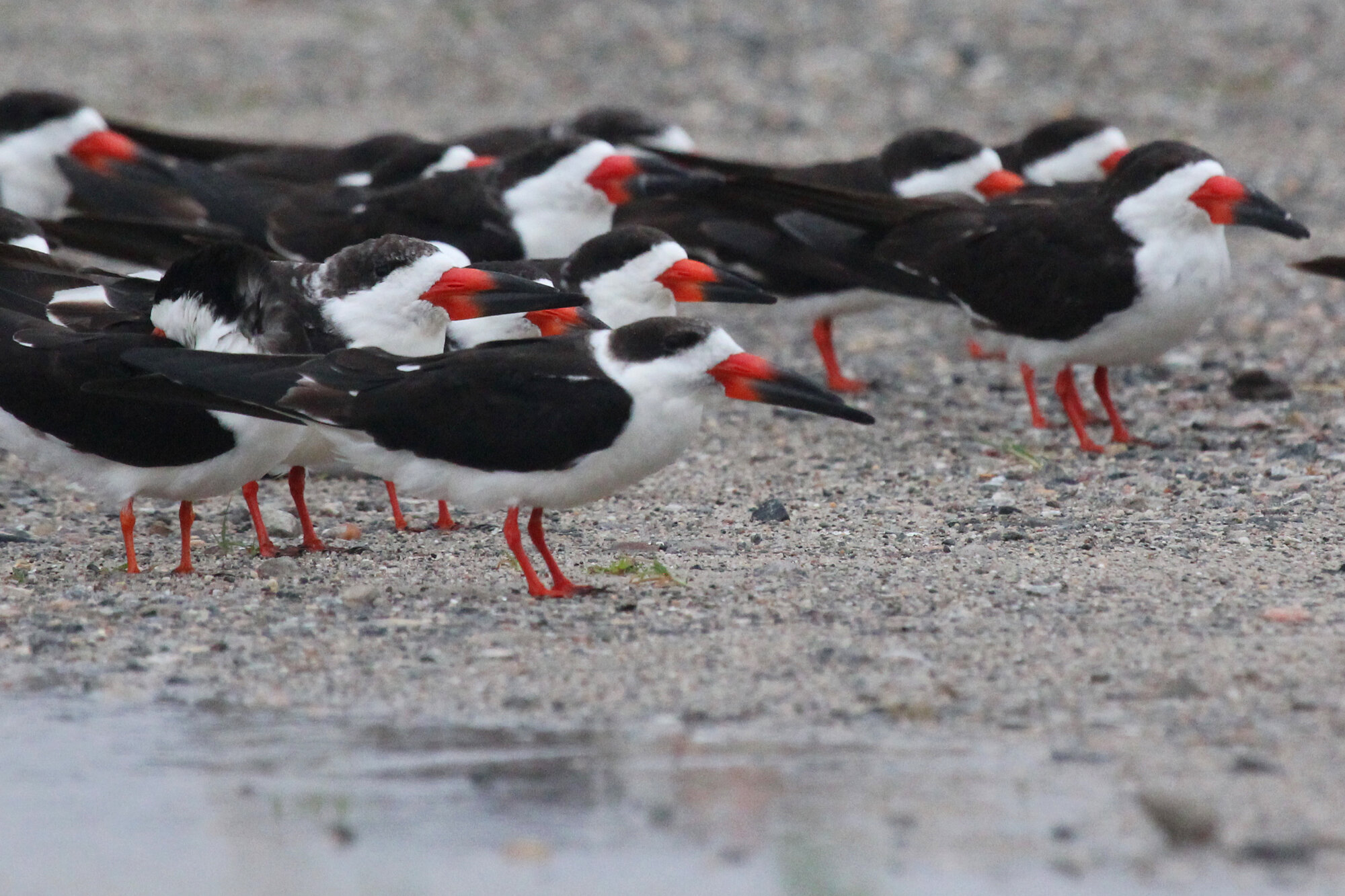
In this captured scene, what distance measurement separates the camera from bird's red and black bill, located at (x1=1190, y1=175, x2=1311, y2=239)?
650cm

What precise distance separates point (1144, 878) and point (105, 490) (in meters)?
3.37

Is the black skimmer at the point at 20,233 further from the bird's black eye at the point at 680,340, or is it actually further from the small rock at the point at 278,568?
the bird's black eye at the point at 680,340

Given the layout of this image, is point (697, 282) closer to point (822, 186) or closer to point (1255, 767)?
point (822, 186)

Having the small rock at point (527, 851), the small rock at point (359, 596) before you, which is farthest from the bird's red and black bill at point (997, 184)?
the small rock at point (527, 851)

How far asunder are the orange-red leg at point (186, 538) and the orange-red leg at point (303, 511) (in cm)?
37

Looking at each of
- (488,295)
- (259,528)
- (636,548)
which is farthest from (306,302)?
(636,548)

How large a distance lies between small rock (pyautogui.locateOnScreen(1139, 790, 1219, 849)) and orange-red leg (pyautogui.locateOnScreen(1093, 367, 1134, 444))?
3.71m

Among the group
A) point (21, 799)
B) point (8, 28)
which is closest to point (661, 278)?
point (21, 799)

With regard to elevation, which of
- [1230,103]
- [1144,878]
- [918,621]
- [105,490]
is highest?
[1230,103]

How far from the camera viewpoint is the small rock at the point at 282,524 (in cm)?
596

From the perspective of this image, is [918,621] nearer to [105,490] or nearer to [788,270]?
[105,490]

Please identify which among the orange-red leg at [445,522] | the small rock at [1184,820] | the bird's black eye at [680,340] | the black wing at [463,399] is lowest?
the small rock at [1184,820]

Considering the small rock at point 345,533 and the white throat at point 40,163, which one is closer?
the small rock at point 345,533

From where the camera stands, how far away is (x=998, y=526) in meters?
5.64
